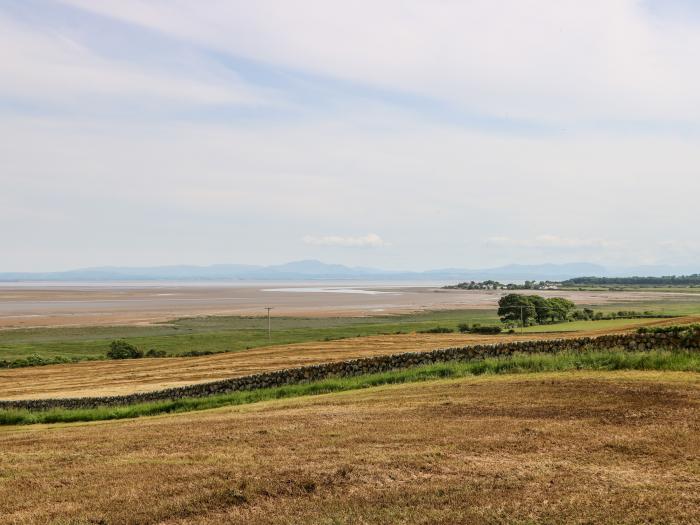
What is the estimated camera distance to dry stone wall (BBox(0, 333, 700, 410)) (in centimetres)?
2489

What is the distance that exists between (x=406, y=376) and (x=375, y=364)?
2909mm

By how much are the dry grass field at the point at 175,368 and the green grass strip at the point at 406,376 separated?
5769mm

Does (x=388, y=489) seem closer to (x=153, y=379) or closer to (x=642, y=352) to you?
(x=642, y=352)

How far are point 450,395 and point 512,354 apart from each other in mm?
9055

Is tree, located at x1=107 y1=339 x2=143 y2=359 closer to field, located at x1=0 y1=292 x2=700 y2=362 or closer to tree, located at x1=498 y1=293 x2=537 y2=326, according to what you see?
field, located at x1=0 y1=292 x2=700 y2=362

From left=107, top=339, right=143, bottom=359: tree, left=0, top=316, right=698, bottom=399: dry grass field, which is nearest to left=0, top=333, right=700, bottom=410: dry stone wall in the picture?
left=0, top=316, right=698, bottom=399: dry grass field

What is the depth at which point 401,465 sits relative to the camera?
11.3m

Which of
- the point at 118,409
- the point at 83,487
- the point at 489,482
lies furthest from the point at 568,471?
the point at 118,409

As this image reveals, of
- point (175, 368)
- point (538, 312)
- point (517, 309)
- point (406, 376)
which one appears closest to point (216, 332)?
point (175, 368)

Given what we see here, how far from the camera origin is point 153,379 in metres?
42.7

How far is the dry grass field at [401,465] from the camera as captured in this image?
30.1 feet

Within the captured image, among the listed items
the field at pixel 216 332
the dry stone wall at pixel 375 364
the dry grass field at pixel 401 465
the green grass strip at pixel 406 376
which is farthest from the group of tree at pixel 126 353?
the dry grass field at pixel 401 465

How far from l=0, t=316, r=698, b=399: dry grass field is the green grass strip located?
5769 mm

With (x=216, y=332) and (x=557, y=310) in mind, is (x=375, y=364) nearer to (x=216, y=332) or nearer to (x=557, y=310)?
(x=216, y=332)
